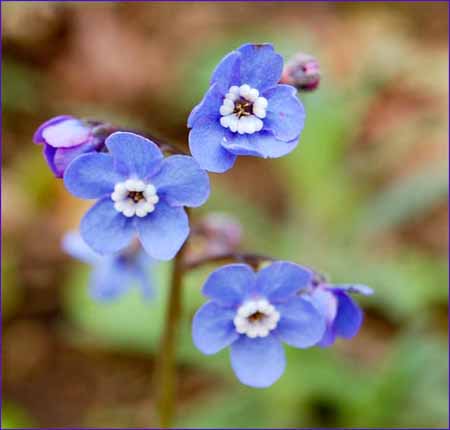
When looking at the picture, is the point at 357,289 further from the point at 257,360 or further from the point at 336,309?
the point at 257,360

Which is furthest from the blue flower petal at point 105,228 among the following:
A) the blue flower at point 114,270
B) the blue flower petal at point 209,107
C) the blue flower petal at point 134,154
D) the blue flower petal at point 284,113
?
the blue flower at point 114,270

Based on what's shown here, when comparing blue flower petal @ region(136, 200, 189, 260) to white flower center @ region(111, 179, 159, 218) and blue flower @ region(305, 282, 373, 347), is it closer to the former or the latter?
white flower center @ region(111, 179, 159, 218)

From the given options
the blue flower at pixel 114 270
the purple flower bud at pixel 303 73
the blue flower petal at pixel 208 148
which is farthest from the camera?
the blue flower at pixel 114 270

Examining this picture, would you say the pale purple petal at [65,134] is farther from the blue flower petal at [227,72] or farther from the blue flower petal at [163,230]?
the blue flower petal at [227,72]

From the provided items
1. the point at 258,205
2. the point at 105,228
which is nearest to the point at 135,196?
the point at 105,228

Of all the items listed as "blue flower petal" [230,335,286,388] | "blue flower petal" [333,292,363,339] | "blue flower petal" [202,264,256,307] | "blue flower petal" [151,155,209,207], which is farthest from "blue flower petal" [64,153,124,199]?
"blue flower petal" [333,292,363,339]

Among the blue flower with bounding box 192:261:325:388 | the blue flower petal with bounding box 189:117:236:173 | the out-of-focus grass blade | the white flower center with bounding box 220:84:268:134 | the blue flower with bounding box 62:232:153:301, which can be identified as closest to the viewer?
the blue flower petal with bounding box 189:117:236:173
